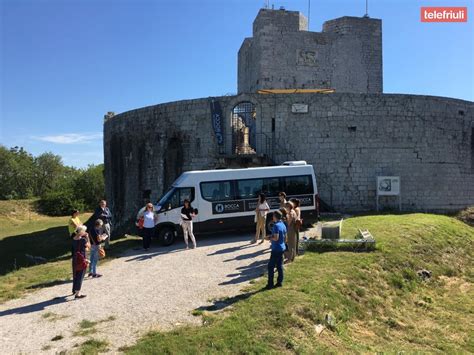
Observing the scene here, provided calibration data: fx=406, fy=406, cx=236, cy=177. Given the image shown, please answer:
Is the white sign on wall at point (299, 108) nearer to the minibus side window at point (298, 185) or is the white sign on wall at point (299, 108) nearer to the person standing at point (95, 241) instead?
the minibus side window at point (298, 185)

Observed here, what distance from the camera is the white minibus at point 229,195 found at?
1317 cm

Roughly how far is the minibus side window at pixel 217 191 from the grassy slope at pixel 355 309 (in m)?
4.00

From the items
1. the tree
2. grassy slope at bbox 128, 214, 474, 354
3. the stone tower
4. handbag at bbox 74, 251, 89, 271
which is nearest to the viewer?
grassy slope at bbox 128, 214, 474, 354

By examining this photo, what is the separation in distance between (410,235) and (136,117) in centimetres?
1487

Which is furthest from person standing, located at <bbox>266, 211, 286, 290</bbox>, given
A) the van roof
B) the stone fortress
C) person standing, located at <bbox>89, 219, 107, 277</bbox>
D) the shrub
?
the shrub

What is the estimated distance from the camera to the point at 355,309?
26.4 ft

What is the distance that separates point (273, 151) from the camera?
18.7 m

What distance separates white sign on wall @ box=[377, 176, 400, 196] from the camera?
17859 mm

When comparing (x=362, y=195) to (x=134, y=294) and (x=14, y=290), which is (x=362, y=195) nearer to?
(x=134, y=294)

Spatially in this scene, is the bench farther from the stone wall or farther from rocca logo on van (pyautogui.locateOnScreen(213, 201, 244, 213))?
the stone wall

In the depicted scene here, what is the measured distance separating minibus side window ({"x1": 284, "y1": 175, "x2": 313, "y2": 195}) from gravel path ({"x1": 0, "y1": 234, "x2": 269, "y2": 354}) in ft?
9.71

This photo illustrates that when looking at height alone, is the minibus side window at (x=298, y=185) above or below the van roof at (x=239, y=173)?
below

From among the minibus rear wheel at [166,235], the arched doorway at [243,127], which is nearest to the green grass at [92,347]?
the minibus rear wheel at [166,235]

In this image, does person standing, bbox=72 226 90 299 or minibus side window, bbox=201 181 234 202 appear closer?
person standing, bbox=72 226 90 299
